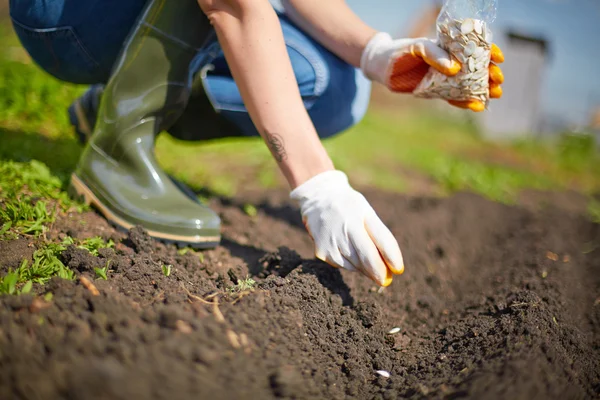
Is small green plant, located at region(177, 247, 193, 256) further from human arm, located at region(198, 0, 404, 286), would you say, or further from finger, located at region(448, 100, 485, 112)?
finger, located at region(448, 100, 485, 112)

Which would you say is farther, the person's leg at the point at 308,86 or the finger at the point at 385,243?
the person's leg at the point at 308,86

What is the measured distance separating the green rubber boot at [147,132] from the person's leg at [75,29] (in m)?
0.13

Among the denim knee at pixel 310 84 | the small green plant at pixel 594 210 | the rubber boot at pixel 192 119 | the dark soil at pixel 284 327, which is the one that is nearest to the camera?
the dark soil at pixel 284 327

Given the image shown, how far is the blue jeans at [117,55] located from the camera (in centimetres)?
166

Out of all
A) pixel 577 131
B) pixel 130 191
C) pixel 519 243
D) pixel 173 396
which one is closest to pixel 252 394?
pixel 173 396

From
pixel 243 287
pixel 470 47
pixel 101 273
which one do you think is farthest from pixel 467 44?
pixel 101 273

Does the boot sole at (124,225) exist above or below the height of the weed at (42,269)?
below

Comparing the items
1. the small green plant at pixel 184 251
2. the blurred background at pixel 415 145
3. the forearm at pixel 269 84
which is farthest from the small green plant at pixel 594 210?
the small green plant at pixel 184 251

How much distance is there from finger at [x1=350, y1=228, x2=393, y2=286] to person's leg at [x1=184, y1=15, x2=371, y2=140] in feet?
2.46

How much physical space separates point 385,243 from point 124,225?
2.88 ft

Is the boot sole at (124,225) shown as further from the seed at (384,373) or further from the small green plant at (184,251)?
the seed at (384,373)

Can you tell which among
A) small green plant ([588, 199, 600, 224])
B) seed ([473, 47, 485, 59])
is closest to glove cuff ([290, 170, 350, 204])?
seed ([473, 47, 485, 59])

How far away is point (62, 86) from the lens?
10.9 feet

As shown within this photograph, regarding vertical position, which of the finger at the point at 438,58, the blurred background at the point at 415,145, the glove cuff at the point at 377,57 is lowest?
the blurred background at the point at 415,145
